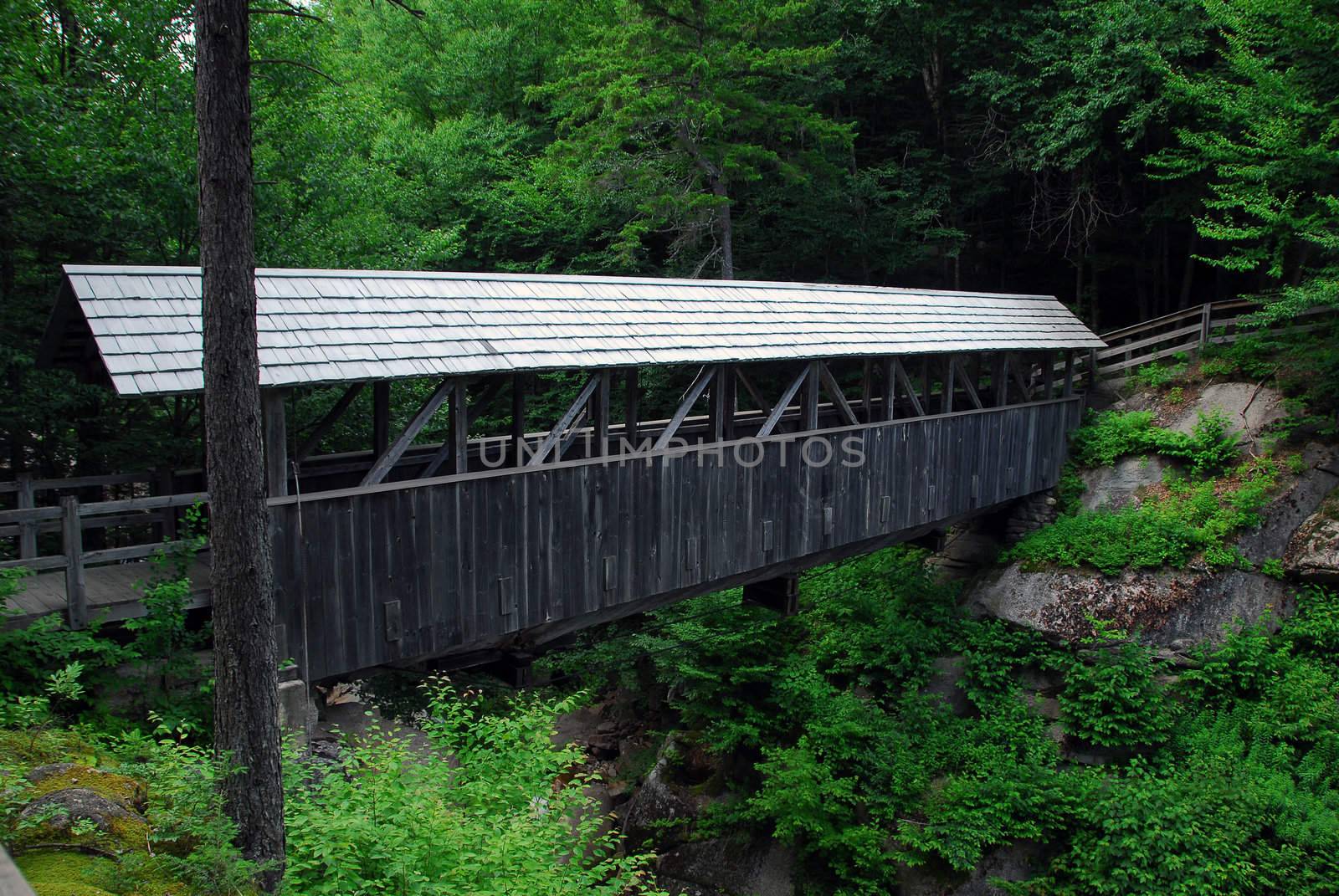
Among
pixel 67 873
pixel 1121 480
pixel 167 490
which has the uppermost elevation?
pixel 167 490

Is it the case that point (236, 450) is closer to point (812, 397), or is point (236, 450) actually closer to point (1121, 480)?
point (812, 397)

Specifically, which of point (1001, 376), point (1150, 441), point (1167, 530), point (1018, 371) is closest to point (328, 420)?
point (1001, 376)

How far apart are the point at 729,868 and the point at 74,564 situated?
9.04m

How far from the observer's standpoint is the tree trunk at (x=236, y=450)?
454cm

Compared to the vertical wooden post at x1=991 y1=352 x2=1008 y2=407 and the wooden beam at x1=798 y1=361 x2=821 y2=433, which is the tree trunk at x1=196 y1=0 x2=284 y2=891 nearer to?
the wooden beam at x1=798 y1=361 x2=821 y2=433

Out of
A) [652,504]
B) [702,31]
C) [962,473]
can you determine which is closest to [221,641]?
[652,504]

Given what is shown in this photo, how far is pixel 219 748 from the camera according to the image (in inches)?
192

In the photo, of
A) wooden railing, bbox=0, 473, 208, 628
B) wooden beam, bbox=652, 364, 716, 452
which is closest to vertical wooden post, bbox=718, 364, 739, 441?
wooden beam, bbox=652, 364, 716, 452

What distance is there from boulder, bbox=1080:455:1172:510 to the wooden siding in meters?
3.32

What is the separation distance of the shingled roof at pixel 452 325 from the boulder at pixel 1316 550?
5.82 m

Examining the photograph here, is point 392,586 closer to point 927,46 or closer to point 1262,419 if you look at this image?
point 1262,419

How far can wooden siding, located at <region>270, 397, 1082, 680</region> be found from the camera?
673cm

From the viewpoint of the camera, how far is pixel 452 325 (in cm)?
763

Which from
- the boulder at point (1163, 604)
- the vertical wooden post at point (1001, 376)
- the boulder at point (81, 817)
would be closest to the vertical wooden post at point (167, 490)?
the boulder at point (81, 817)
